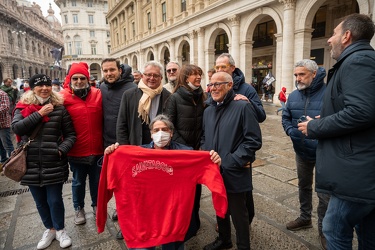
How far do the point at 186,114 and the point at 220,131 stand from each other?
64cm

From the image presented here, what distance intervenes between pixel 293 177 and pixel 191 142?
9.59ft

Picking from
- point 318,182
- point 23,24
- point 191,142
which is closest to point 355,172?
point 318,182

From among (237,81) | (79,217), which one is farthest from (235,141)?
(79,217)

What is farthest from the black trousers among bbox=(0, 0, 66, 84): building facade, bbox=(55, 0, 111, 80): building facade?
bbox=(55, 0, 111, 80): building facade

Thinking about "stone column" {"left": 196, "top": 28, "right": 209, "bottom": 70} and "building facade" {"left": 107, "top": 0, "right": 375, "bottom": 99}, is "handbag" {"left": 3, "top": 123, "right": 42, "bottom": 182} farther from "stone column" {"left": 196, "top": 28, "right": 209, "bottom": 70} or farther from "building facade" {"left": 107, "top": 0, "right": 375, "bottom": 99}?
"stone column" {"left": 196, "top": 28, "right": 209, "bottom": 70}

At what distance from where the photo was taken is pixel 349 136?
1.78 m

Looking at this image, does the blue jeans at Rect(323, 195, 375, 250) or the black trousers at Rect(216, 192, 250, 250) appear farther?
the black trousers at Rect(216, 192, 250, 250)

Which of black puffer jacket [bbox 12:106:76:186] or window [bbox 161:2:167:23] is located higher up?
window [bbox 161:2:167:23]

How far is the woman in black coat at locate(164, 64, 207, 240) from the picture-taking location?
292cm

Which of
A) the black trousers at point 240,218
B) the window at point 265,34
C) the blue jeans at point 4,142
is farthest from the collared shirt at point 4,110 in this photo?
the window at point 265,34

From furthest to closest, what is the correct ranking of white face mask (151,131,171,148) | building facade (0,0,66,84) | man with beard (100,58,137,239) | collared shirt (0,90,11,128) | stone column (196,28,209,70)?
building facade (0,0,66,84), stone column (196,28,209,70), collared shirt (0,90,11,128), man with beard (100,58,137,239), white face mask (151,131,171,148)

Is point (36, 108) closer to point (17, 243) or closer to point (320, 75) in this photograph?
point (17, 243)

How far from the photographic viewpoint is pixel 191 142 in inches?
120

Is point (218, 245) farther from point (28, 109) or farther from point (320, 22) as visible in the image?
point (320, 22)
